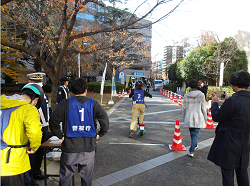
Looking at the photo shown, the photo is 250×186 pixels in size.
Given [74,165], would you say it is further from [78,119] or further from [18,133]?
[18,133]

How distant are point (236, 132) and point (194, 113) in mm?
1862

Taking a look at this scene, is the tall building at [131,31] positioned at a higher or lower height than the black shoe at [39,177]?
higher

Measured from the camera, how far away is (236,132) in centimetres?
232

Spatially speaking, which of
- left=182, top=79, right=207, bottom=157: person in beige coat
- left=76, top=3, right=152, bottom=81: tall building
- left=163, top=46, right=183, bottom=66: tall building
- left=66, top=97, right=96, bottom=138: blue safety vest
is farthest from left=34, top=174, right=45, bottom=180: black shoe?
left=163, top=46, right=183, bottom=66: tall building

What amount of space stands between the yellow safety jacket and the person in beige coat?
3.35 metres

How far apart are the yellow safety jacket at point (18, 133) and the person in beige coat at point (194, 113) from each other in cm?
335

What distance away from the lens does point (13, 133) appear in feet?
6.07

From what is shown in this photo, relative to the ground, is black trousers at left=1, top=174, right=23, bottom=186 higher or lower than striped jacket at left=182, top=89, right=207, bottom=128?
lower

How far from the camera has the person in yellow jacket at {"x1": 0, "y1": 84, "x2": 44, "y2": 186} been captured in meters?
1.82

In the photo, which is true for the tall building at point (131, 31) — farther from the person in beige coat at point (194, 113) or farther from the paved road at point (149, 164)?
the paved road at point (149, 164)

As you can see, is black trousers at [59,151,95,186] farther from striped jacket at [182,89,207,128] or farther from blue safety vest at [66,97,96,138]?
striped jacket at [182,89,207,128]

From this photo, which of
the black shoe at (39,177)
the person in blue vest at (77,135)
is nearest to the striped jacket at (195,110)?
the person in blue vest at (77,135)

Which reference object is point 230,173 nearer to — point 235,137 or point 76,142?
point 235,137

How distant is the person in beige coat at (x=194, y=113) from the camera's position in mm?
4102
